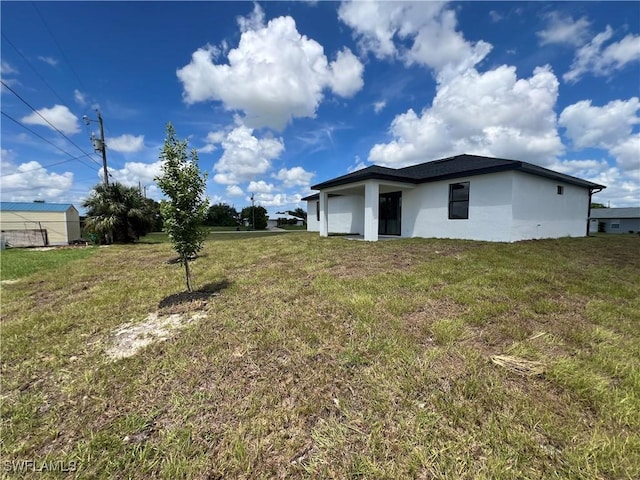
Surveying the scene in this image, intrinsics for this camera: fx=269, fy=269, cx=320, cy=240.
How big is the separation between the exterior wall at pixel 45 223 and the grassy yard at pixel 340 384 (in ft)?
76.6

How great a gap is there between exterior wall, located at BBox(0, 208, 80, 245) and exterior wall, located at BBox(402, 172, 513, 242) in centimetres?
2671

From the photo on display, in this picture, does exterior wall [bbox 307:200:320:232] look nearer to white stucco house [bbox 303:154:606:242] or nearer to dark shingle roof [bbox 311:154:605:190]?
white stucco house [bbox 303:154:606:242]

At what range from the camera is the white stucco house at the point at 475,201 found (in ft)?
32.7

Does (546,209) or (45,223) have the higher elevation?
(546,209)

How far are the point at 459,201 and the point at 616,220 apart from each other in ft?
139

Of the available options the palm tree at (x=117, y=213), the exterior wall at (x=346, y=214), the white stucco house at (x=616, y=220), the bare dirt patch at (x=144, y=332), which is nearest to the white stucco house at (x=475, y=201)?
the exterior wall at (x=346, y=214)

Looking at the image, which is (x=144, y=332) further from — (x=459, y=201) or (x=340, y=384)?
(x=459, y=201)

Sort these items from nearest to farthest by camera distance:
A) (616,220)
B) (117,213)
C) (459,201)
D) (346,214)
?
(459,201) < (117,213) < (346,214) < (616,220)

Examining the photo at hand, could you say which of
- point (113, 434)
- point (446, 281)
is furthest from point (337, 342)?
point (446, 281)

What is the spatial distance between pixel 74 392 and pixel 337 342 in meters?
2.61

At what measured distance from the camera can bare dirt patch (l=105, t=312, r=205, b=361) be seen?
10.7 ft

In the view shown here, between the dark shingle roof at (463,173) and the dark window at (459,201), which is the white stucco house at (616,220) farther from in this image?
the dark window at (459,201)

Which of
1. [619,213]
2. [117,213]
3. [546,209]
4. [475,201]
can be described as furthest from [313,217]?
[619,213]

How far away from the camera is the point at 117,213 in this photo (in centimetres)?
1523
